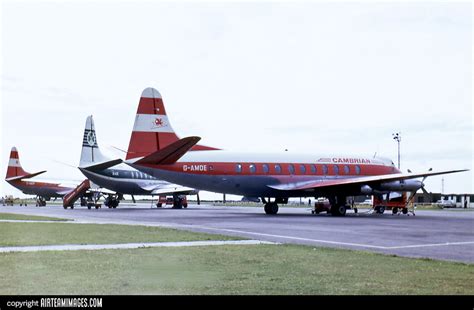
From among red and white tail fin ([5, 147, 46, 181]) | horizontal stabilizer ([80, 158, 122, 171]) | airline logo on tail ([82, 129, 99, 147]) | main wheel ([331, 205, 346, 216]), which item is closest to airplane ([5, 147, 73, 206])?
red and white tail fin ([5, 147, 46, 181])

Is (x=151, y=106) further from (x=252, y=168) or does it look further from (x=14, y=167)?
(x=14, y=167)

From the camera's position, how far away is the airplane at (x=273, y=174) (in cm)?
3528

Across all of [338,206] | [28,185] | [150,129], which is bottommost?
[338,206]

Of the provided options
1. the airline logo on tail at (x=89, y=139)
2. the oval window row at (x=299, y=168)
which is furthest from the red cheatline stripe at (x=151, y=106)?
the airline logo on tail at (x=89, y=139)

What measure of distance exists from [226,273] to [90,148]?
178 ft

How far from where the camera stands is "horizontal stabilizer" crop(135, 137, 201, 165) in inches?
1328

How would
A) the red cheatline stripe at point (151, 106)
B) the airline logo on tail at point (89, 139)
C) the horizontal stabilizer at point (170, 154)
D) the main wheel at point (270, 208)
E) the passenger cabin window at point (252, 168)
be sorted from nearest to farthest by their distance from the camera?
the horizontal stabilizer at point (170, 154), the red cheatline stripe at point (151, 106), the passenger cabin window at point (252, 168), the main wheel at point (270, 208), the airline logo on tail at point (89, 139)

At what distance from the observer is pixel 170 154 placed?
34500 mm

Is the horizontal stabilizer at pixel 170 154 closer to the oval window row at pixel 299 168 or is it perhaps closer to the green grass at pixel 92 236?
the oval window row at pixel 299 168

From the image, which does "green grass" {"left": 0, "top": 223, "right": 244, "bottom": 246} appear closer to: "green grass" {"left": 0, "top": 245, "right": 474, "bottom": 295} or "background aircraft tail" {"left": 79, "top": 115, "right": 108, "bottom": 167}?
"green grass" {"left": 0, "top": 245, "right": 474, "bottom": 295}

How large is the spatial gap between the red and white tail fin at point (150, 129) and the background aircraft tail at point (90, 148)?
25.5 meters

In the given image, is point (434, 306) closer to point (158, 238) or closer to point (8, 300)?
point (8, 300)

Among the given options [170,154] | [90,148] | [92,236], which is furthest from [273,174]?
[90,148]

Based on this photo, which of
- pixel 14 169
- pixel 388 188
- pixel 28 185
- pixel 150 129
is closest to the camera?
pixel 150 129
